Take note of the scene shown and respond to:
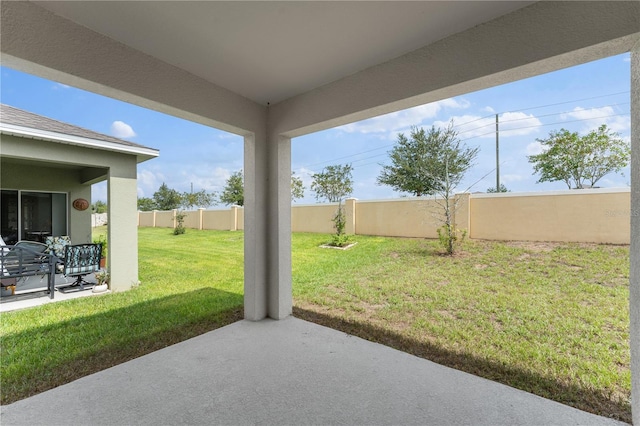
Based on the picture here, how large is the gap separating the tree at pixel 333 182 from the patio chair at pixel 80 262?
981 centimetres

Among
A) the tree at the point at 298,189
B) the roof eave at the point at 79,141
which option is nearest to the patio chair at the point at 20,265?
the roof eave at the point at 79,141

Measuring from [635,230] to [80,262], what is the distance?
24.4 ft

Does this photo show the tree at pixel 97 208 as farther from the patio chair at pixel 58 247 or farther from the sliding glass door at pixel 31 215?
the patio chair at pixel 58 247

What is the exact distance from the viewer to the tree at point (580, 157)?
7.05 meters

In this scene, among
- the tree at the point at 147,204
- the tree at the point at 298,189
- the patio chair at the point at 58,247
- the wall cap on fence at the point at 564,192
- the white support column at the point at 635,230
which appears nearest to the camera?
the white support column at the point at 635,230

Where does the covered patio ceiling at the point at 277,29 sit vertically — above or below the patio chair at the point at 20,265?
above

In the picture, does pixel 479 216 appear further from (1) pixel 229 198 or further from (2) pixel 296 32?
(1) pixel 229 198

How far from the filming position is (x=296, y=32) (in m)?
2.13

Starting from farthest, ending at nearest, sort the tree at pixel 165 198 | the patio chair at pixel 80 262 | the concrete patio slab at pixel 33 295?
the tree at pixel 165 198, the patio chair at pixel 80 262, the concrete patio slab at pixel 33 295

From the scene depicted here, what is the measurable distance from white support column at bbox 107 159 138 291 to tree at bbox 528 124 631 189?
11.2 meters

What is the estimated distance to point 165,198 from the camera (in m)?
26.0

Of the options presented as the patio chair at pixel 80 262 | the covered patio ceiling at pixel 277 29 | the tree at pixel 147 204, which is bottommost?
the patio chair at pixel 80 262

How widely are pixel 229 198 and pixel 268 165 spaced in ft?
67.7

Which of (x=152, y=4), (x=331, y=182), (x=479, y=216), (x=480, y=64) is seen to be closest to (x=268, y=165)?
(x=152, y=4)
